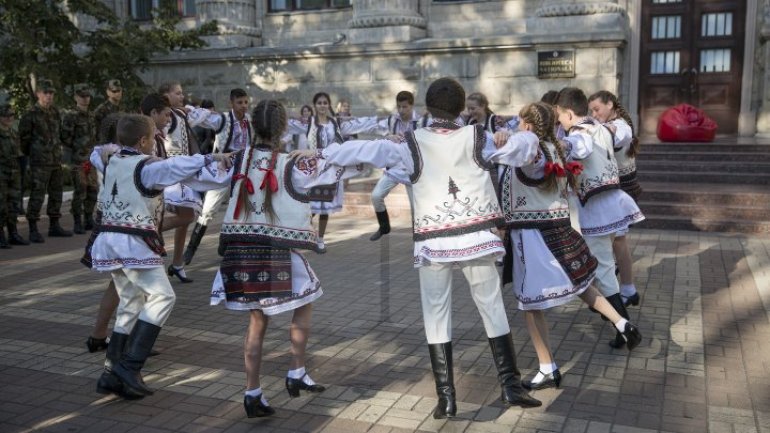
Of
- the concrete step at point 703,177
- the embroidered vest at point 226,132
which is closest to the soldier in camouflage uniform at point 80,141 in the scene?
the embroidered vest at point 226,132

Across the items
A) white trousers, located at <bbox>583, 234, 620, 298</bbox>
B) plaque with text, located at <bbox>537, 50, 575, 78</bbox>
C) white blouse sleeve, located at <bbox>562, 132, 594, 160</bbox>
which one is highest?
plaque with text, located at <bbox>537, 50, 575, 78</bbox>

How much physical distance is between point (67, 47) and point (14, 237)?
4.65 m

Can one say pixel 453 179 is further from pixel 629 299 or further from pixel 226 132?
pixel 226 132

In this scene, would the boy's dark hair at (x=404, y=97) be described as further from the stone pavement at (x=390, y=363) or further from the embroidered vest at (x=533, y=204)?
the embroidered vest at (x=533, y=204)

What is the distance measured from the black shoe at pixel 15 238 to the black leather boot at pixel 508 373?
26.7 feet

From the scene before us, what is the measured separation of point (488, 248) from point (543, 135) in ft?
3.26

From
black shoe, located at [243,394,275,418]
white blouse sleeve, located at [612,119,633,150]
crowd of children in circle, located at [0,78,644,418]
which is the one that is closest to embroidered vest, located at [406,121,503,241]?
crowd of children in circle, located at [0,78,644,418]

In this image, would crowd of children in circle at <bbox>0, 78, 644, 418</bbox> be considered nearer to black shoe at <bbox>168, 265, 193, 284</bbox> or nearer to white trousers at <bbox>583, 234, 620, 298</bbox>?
white trousers at <bbox>583, 234, 620, 298</bbox>

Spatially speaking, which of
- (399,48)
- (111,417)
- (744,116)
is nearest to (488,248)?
(111,417)

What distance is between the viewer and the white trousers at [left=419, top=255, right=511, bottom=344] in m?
4.35

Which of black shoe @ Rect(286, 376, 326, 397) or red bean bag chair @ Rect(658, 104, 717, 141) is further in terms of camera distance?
red bean bag chair @ Rect(658, 104, 717, 141)

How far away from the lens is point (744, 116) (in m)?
15.1

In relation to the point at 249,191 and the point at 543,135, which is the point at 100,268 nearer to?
the point at 249,191

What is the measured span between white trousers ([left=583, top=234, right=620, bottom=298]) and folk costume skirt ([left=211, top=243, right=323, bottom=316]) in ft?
7.81
